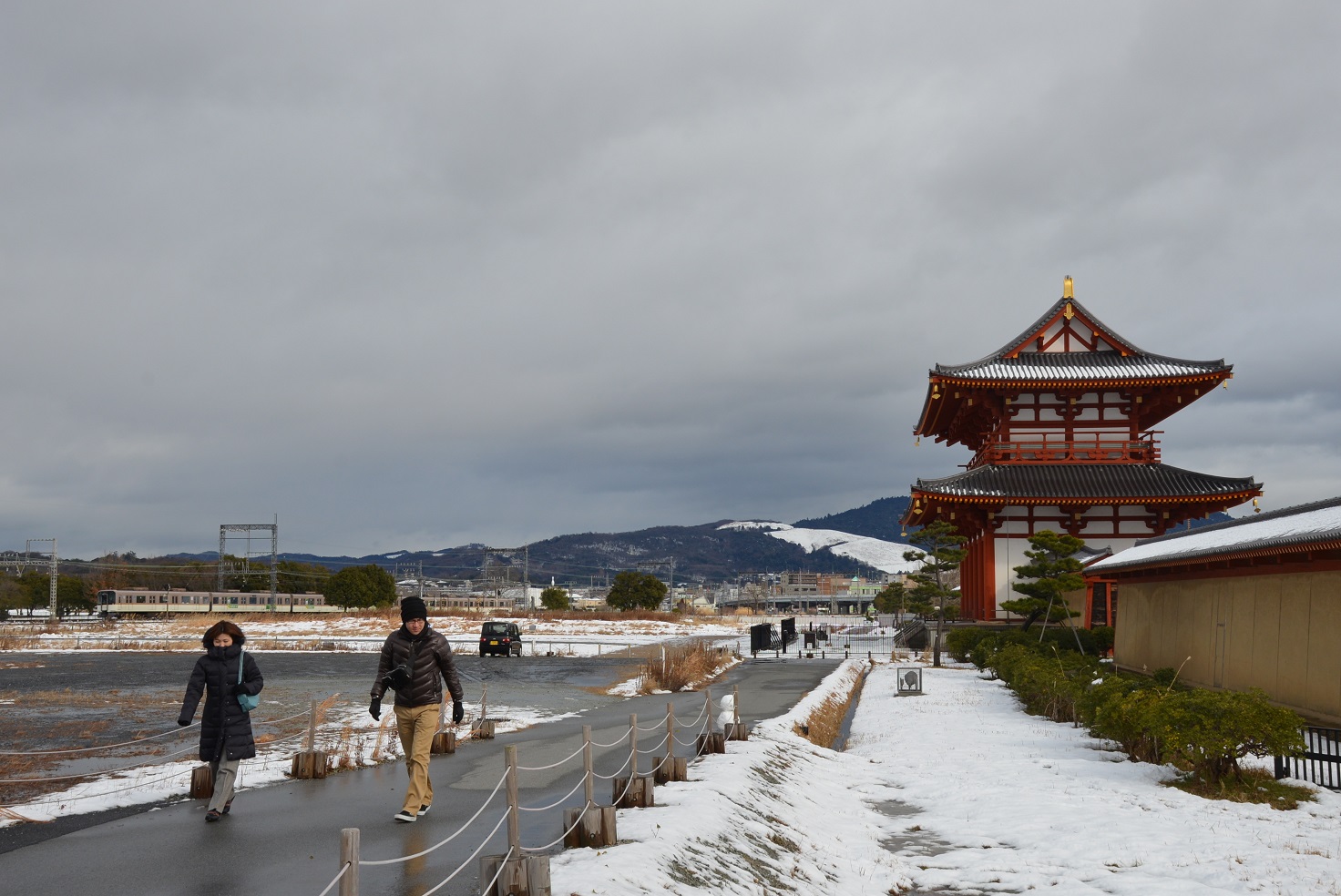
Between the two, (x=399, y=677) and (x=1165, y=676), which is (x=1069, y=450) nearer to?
(x=1165, y=676)

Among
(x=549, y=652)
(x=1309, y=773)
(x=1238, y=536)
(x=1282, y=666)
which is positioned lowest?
(x=549, y=652)

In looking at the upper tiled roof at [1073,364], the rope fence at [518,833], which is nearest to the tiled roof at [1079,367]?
the upper tiled roof at [1073,364]

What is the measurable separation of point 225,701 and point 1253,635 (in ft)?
56.6

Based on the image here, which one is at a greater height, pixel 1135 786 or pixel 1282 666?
pixel 1282 666

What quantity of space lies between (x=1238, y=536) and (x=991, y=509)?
1729cm

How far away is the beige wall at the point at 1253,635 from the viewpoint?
616 inches

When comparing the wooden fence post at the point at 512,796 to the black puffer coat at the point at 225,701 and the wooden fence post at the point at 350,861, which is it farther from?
the black puffer coat at the point at 225,701

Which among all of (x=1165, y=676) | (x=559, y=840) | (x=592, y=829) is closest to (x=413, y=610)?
(x=559, y=840)

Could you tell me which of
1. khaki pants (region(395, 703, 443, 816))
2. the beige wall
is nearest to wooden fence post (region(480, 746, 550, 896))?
khaki pants (region(395, 703, 443, 816))

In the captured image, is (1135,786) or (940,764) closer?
(1135,786)

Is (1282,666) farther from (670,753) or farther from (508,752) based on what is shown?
(508,752)

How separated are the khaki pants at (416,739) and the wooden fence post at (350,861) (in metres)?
4.78

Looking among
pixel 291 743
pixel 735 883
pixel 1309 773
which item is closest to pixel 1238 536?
pixel 1309 773

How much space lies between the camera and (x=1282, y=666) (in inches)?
675
